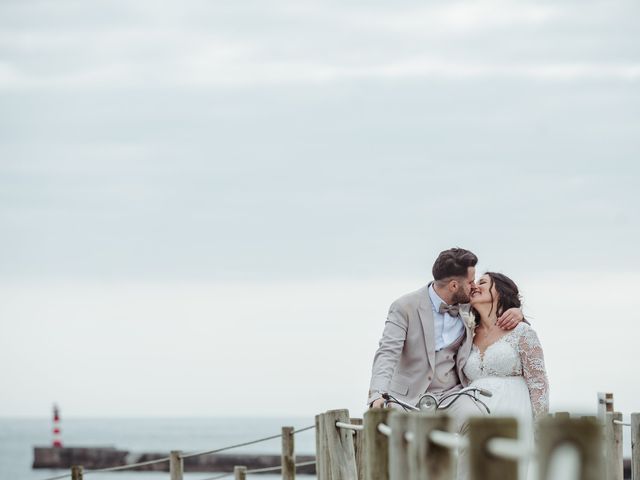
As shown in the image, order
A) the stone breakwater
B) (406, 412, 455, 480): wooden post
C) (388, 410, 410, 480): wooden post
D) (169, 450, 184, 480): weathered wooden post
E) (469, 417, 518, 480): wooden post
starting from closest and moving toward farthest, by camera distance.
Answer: (469, 417, 518, 480): wooden post
(406, 412, 455, 480): wooden post
(388, 410, 410, 480): wooden post
(169, 450, 184, 480): weathered wooden post
the stone breakwater

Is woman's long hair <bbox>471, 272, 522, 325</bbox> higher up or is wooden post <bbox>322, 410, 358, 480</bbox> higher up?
woman's long hair <bbox>471, 272, 522, 325</bbox>

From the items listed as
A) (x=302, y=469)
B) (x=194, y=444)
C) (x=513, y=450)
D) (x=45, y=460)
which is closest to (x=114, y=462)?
(x=45, y=460)

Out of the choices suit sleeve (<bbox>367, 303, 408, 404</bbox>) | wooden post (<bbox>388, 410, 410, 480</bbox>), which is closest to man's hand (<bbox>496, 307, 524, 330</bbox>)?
suit sleeve (<bbox>367, 303, 408, 404</bbox>)

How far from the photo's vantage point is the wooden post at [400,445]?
5.11 metres

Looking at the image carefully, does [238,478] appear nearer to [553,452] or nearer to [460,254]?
[460,254]

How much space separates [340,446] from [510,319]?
1.54m

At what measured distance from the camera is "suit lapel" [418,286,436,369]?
8.42m

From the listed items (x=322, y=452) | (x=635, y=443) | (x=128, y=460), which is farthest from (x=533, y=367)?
(x=128, y=460)

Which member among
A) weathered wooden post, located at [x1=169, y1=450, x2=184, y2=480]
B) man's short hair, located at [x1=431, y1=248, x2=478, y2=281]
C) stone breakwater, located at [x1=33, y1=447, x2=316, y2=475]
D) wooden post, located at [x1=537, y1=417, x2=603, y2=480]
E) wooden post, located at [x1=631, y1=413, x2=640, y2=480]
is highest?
man's short hair, located at [x1=431, y1=248, x2=478, y2=281]

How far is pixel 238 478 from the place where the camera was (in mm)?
11859

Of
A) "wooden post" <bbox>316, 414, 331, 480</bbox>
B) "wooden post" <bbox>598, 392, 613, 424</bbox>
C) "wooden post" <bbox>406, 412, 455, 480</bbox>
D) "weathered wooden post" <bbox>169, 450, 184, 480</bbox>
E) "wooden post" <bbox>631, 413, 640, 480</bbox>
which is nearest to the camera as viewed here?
"wooden post" <bbox>406, 412, 455, 480</bbox>

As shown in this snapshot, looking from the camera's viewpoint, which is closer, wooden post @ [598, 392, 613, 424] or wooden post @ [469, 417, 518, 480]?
wooden post @ [469, 417, 518, 480]

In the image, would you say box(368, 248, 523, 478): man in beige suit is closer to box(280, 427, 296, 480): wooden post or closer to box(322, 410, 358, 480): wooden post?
box(322, 410, 358, 480): wooden post

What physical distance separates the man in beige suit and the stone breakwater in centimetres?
4326
